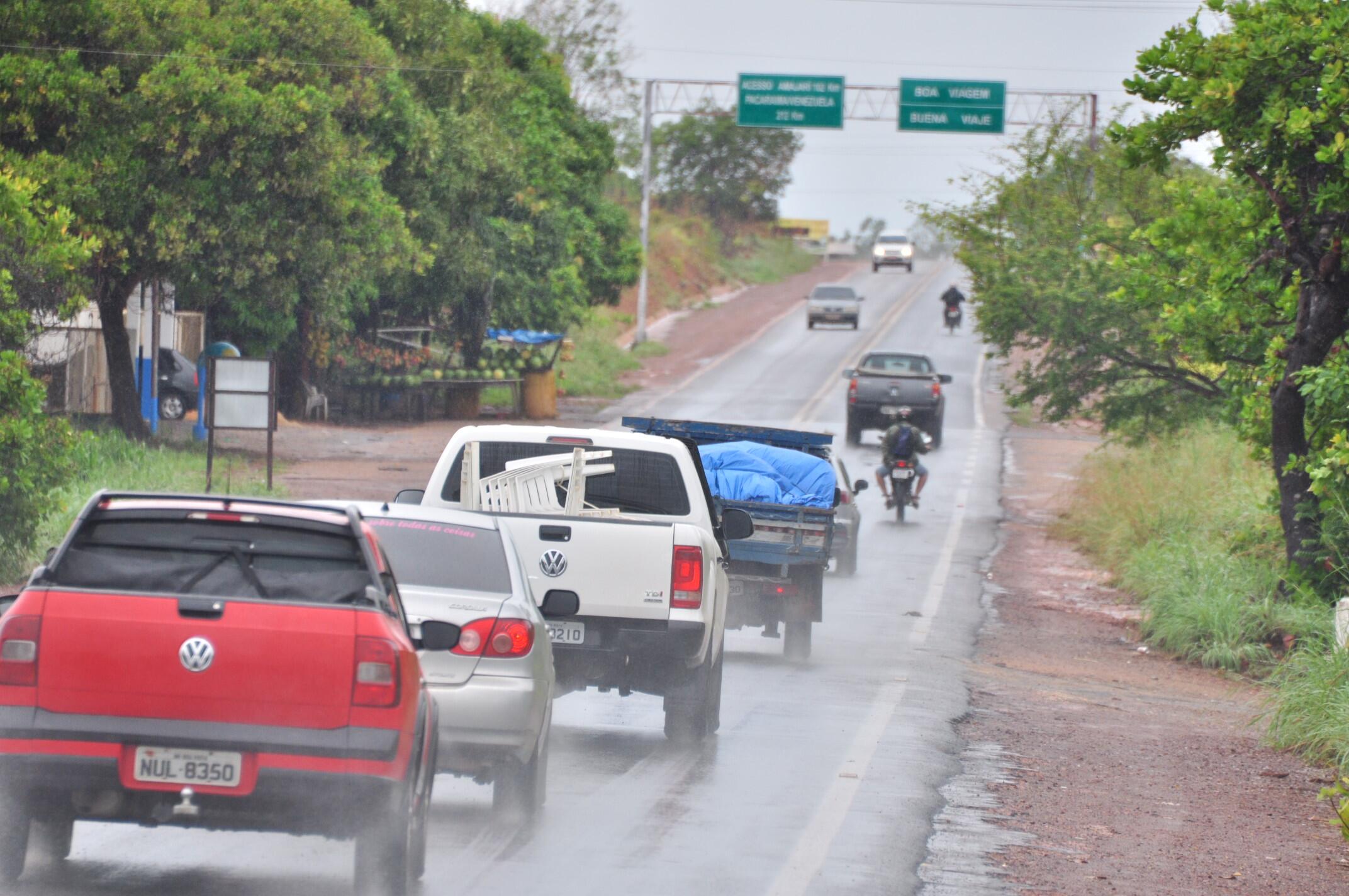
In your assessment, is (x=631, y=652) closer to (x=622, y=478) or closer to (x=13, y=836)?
(x=622, y=478)

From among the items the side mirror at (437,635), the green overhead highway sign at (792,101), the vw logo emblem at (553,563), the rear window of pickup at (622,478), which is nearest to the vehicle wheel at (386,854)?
the side mirror at (437,635)

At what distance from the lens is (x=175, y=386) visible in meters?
33.6

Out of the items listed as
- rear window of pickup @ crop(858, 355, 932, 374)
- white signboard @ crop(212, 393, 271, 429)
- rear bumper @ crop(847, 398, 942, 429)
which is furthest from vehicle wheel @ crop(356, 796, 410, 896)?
rear window of pickup @ crop(858, 355, 932, 374)

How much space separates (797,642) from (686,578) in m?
5.08

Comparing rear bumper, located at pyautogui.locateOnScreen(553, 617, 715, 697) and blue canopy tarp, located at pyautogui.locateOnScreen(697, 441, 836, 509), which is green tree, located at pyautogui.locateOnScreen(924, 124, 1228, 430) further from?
rear bumper, located at pyautogui.locateOnScreen(553, 617, 715, 697)

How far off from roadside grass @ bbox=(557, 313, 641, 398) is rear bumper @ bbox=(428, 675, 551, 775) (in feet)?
117

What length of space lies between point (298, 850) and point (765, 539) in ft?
23.8

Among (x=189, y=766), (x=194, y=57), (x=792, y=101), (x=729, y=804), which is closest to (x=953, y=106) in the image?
(x=792, y=101)

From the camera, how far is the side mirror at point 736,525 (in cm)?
1130

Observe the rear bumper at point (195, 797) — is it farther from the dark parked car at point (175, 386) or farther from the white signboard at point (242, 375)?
the dark parked car at point (175, 386)

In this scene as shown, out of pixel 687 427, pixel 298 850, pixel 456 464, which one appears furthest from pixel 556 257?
pixel 298 850

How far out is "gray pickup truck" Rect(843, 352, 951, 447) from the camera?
1359 inches

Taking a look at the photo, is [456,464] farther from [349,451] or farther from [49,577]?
[349,451]

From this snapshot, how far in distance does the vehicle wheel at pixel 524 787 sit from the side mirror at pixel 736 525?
333 centimetres
